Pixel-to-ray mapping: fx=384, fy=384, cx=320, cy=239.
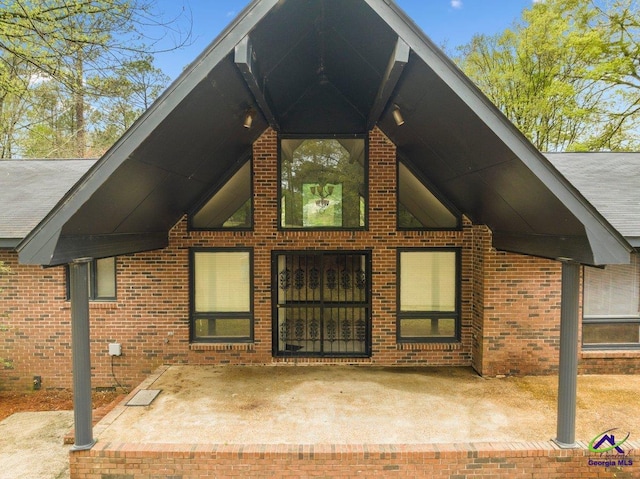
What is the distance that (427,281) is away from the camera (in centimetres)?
624

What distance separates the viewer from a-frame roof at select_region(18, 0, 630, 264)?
340 cm

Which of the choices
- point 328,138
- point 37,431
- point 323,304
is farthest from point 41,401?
point 328,138

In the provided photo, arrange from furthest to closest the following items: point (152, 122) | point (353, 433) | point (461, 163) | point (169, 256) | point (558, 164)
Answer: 1. point (558, 164)
2. point (169, 256)
3. point (461, 163)
4. point (353, 433)
5. point (152, 122)

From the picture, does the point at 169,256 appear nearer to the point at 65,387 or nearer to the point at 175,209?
the point at 175,209

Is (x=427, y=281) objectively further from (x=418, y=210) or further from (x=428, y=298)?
(x=418, y=210)

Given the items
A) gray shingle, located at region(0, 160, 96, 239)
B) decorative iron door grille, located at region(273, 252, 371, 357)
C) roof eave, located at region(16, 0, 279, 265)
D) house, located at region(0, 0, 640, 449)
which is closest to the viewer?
roof eave, located at region(16, 0, 279, 265)

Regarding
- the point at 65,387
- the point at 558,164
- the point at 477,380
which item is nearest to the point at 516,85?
the point at 558,164

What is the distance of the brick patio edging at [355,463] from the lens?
387cm

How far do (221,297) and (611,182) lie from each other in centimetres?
657

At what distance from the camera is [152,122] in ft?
11.2

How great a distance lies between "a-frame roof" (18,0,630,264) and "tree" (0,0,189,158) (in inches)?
40.3

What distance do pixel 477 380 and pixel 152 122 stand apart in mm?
5353

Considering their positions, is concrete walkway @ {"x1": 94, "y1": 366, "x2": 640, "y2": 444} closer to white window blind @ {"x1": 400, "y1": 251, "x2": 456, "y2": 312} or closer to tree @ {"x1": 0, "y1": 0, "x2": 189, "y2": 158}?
white window blind @ {"x1": 400, "y1": 251, "x2": 456, "y2": 312}

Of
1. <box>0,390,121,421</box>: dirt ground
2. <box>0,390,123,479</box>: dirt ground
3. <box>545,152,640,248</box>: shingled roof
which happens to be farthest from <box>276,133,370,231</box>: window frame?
<box>0,390,121,421</box>: dirt ground
